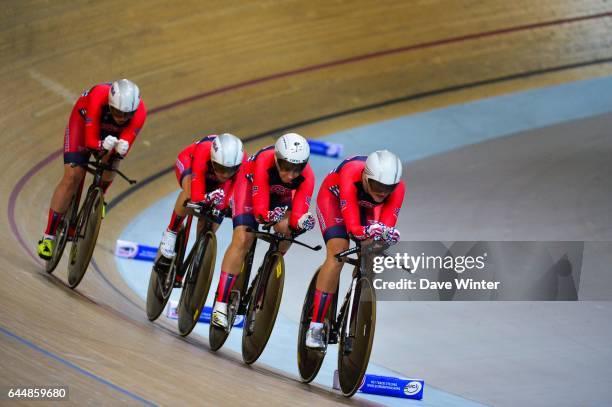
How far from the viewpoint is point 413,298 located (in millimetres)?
5930

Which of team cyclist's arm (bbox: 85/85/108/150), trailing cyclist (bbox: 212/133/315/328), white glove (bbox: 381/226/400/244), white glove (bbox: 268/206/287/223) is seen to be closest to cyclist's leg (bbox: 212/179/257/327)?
trailing cyclist (bbox: 212/133/315/328)

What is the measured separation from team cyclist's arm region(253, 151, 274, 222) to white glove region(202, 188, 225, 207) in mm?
281

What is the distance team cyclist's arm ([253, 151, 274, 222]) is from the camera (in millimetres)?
5043

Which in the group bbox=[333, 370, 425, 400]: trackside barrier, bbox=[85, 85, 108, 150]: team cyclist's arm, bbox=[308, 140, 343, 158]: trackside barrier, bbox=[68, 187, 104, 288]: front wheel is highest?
bbox=[308, 140, 343, 158]: trackside barrier

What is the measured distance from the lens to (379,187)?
4746 mm

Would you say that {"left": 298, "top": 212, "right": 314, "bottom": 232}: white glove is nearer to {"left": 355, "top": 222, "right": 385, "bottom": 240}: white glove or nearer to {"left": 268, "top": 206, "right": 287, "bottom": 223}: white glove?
{"left": 268, "top": 206, "right": 287, "bottom": 223}: white glove

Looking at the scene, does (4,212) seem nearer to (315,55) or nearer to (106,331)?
(106,331)

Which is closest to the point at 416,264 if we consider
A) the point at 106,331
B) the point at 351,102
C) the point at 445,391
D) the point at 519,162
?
the point at 445,391

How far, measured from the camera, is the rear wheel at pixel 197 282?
539cm

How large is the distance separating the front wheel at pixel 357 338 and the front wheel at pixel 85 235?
1582mm

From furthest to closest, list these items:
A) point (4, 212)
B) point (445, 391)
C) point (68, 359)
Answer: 1. point (4, 212)
2. point (445, 391)
3. point (68, 359)

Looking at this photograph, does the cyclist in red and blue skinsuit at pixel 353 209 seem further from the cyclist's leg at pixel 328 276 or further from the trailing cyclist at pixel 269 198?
the trailing cyclist at pixel 269 198

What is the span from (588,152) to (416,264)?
435 centimetres

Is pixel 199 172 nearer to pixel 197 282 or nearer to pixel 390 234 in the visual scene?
pixel 197 282
